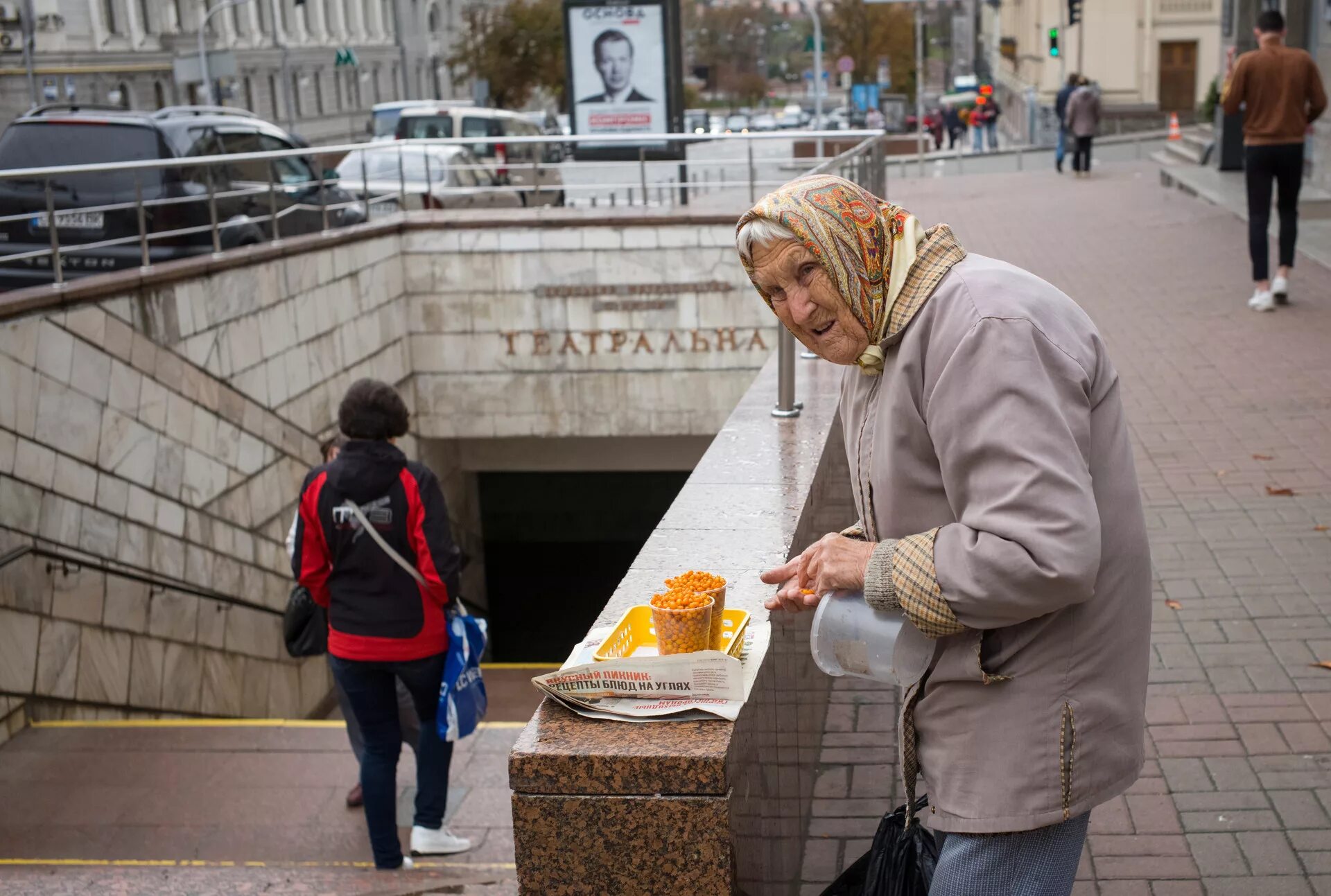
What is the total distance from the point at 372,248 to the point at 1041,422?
1376 centimetres

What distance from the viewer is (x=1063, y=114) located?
25500 mm

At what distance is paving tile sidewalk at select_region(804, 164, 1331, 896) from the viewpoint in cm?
373

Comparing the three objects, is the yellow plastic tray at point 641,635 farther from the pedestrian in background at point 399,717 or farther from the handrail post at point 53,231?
the handrail post at point 53,231

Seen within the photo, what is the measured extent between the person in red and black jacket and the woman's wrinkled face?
3.15 metres

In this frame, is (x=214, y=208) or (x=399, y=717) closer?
(x=399, y=717)

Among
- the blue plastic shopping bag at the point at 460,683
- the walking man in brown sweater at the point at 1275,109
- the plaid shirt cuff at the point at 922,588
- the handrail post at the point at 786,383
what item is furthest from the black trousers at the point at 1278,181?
the plaid shirt cuff at the point at 922,588

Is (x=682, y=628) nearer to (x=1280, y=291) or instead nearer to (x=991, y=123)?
(x=1280, y=291)

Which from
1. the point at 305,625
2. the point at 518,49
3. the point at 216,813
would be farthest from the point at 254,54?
the point at 305,625

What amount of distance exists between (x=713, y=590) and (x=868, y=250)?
718mm

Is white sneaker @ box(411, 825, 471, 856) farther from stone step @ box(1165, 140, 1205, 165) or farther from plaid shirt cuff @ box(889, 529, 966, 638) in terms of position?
stone step @ box(1165, 140, 1205, 165)

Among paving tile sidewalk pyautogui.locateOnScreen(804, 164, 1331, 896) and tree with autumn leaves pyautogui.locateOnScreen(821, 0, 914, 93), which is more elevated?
tree with autumn leaves pyautogui.locateOnScreen(821, 0, 914, 93)

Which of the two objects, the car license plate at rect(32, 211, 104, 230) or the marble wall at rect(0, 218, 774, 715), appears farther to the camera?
the car license plate at rect(32, 211, 104, 230)

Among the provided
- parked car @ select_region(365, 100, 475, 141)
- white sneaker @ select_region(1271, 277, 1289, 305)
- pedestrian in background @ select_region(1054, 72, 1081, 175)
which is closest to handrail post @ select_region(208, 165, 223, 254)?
white sneaker @ select_region(1271, 277, 1289, 305)

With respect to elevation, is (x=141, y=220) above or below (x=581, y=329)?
above
